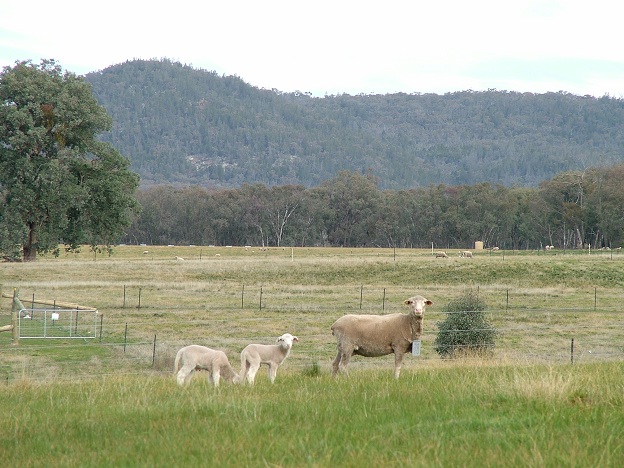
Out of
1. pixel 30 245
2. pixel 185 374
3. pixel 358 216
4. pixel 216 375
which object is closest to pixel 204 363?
pixel 185 374

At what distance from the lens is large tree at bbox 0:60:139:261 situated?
168 ft

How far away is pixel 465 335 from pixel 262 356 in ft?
38.9

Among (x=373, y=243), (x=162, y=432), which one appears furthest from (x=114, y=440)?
(x=373, y=243)

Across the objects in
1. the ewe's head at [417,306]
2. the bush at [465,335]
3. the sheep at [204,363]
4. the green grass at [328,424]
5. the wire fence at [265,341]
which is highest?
the ewe's head at [417,306]

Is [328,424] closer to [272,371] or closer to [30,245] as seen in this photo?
[272,371]

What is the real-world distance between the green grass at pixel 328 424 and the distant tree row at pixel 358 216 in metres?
115

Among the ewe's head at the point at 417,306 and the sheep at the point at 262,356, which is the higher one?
the ewe's head at the point at 417,306

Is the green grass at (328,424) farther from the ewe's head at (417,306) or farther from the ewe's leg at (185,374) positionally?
the ewe's head at (417,306)

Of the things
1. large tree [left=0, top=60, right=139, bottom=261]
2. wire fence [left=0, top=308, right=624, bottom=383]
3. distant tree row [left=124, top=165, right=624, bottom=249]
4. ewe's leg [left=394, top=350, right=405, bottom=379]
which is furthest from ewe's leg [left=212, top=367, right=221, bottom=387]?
distant tree row [left=124, top=165, right=624, bottom=249]

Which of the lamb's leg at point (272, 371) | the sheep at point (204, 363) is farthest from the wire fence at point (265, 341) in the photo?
the sheep at point (204, 363)

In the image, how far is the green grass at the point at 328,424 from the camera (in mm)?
6816

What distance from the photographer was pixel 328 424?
26.8 feet

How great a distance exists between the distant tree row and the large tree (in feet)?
271

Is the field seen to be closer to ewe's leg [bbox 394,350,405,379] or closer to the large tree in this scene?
ewe's leg [bbox 394,350,405,379]
